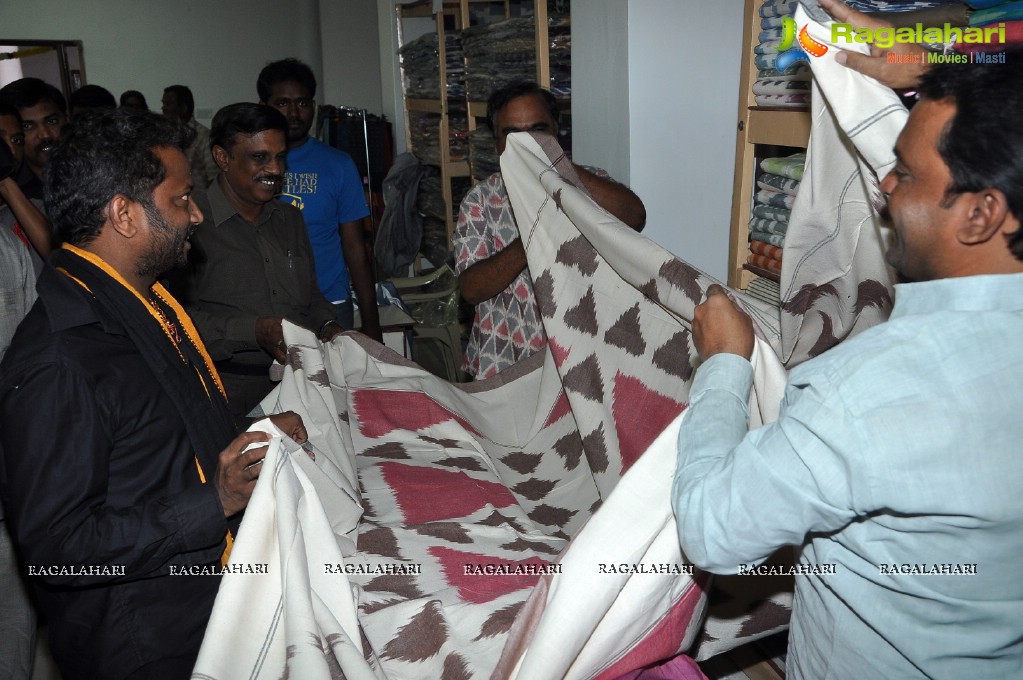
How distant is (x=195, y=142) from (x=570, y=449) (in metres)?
4.04

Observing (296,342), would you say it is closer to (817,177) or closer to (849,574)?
→ (817,177)

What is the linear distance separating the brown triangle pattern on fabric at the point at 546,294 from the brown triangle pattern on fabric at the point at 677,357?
43cm

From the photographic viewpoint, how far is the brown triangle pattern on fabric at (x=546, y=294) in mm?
2059

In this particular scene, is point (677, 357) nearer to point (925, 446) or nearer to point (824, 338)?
point (824, 338)

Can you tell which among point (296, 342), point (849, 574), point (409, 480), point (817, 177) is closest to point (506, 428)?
point (409, 480)

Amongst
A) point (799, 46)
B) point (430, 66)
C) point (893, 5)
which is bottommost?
point (799, 46)

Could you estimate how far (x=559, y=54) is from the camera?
3350 mm

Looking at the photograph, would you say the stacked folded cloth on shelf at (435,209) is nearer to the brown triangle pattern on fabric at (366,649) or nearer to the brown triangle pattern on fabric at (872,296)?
the brown triangle pattern on fabric at (872,296)

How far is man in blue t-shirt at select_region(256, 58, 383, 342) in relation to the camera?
298 cm

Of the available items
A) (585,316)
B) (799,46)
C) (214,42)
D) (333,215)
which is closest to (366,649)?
(585,316)

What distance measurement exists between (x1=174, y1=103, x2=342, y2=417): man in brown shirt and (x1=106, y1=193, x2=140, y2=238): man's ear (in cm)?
85

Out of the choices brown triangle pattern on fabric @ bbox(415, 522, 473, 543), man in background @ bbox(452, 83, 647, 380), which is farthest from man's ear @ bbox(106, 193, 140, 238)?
man in background @ bbox(452, 83, 647, 380)

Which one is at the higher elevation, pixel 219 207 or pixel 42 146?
pixel 42 146

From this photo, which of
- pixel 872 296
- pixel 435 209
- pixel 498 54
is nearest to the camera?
pixel 872 296
